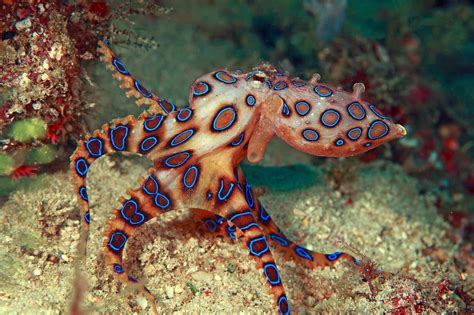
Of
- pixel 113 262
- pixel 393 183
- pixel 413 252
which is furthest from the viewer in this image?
pixel 393 183

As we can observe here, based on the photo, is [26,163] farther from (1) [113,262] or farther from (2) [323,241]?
(2) [323,241]

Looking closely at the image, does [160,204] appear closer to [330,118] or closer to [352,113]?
[330,118]

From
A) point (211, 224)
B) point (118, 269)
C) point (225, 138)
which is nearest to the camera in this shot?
point (118, 269)

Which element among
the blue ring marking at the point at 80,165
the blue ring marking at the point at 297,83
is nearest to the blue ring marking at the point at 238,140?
the blue ring marking at the point at 297,83

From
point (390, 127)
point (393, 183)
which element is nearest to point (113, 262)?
point (390, 127)

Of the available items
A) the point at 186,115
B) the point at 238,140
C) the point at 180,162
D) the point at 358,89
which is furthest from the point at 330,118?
the point at 180,162

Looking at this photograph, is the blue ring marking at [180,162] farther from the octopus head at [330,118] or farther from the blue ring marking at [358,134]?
the blue ring marking at [358,134]
